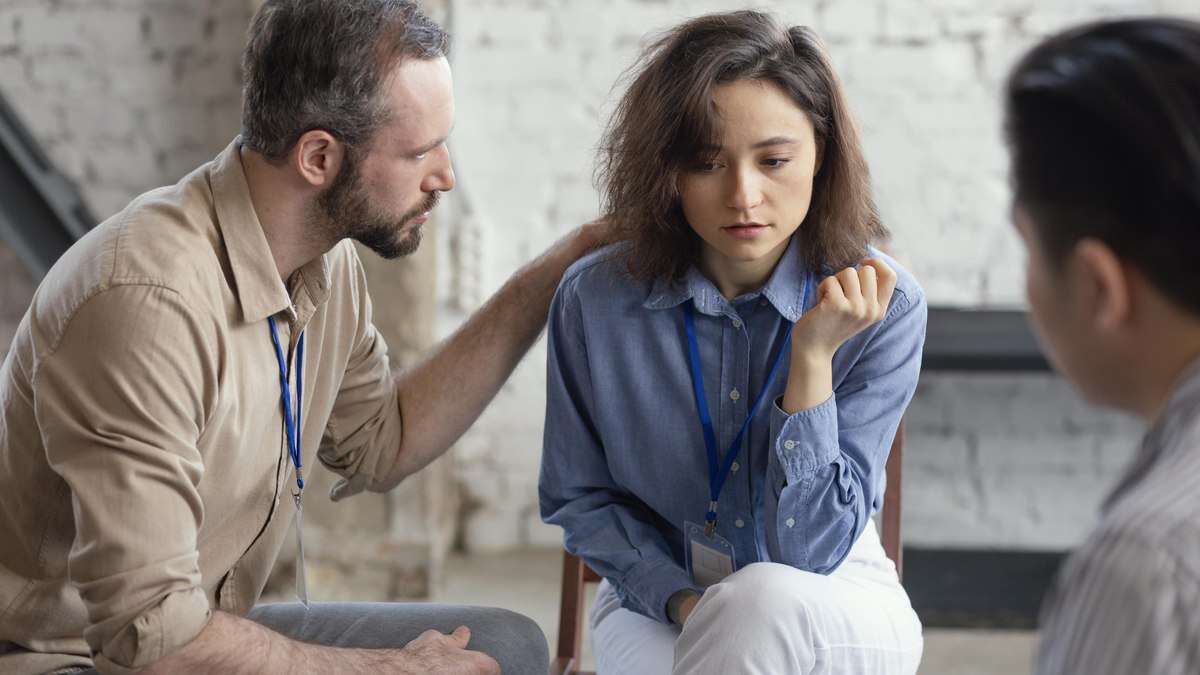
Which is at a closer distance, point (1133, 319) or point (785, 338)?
point (1133, 319)

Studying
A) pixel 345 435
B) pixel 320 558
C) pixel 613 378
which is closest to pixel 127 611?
pixel 345 435

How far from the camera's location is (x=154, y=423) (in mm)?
1489

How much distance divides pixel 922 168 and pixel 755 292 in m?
2.02

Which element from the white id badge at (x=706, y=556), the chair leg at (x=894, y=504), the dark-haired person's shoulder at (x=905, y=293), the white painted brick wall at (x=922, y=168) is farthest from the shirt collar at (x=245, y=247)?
the white painted brick wall at (x=922, y=168)

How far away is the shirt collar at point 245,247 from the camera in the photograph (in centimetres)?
162

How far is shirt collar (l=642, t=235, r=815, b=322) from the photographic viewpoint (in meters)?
1.72

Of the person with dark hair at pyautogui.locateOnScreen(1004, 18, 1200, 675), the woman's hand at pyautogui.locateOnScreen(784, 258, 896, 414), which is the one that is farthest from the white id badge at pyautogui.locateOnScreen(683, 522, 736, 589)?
the person with dark hair at pyautogui.locateOnScreen(1004, 18, 1200, 675)

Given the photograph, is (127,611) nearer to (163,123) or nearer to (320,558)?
(320,558)

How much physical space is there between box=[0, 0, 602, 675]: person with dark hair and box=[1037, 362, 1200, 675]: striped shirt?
99cm

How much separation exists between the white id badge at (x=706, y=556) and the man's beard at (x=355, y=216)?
1.72ft

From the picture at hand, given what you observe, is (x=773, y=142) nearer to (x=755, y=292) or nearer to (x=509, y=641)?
(x=755, y=292)

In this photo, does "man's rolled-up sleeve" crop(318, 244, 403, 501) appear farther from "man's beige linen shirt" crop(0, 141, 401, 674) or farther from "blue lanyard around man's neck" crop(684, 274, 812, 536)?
"blue lanyard around man's neck" crop(684, 274, 812, 536)

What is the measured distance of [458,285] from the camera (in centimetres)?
383

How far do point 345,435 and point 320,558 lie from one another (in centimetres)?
167
